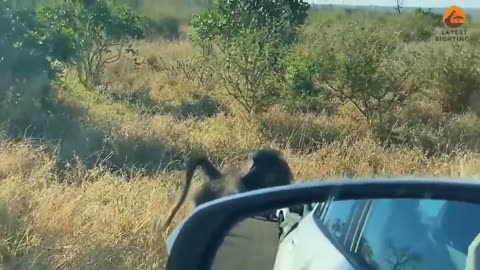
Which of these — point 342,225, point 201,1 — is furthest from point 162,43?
point 342,225

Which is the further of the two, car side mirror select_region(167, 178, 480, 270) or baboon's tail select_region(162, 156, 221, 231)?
baboon's tail select_region(162, 156, 221, 231)

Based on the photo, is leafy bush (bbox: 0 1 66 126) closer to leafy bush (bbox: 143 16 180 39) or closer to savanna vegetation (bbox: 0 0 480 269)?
savanna vegetation (bbox: 0 0 480 269)

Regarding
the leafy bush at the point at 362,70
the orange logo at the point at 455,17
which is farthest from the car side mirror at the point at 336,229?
the orange logo at the point at 455,17

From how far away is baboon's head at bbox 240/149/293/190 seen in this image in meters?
5.25

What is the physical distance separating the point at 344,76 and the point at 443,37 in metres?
4.61

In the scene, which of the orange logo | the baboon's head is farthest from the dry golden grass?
the orange logo

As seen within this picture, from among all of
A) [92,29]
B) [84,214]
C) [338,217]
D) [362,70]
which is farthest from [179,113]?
[338,217]

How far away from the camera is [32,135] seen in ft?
29.9

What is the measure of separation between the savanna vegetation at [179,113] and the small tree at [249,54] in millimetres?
25

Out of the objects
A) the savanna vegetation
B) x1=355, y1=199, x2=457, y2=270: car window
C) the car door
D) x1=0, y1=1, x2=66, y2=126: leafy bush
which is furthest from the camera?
x1=0, y1=1, x2=66, y2=126: leafy bush

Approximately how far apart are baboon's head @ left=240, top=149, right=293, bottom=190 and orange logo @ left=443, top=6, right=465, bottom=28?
13573 millimetres

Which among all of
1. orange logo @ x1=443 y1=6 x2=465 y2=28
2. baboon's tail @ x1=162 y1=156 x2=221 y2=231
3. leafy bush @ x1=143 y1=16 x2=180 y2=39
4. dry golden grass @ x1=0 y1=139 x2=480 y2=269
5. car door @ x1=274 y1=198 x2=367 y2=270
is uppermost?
car door @ x1=274 y1=198 x2=367 y2=270

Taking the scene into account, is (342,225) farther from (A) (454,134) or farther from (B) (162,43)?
(B) (162,43)

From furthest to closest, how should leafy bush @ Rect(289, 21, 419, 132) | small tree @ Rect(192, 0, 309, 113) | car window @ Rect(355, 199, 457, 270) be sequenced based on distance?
small tree @ Rect(192, 0, 309, 113)
leafy bush @ Rect(289, 21, 419, 132)
car window @ Rect(355, 199, 457, 270)
